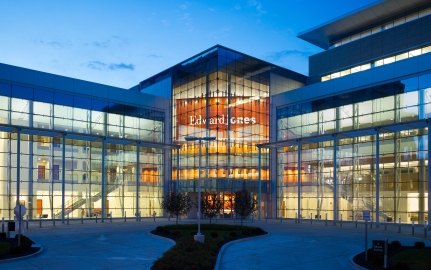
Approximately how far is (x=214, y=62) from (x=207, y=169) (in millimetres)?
12219

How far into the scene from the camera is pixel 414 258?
73.2 ft

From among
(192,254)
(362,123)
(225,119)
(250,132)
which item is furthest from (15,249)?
(250,132)

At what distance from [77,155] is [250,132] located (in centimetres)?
1945

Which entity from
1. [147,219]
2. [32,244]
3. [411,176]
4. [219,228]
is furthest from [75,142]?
[411,176]

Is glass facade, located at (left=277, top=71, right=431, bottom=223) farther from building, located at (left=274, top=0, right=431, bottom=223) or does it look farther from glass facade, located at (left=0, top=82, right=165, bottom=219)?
glass facade, located at (left=0, top=82, right=165, bottom=219)

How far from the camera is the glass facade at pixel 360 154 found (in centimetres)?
4469

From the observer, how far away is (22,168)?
48875 millimetres

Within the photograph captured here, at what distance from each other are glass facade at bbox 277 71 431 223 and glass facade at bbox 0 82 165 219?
50.9ft

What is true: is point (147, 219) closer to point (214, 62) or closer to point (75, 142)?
point (75, 142)

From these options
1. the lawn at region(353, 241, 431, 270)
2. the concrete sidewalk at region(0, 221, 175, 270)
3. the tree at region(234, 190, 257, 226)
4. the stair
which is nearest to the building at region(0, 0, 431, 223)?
the stair

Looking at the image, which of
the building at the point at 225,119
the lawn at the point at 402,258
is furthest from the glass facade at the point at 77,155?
the lawn at the point at 402,258

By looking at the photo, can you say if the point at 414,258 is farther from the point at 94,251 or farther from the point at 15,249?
the point at 15,249

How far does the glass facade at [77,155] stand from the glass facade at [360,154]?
1552 centimetres

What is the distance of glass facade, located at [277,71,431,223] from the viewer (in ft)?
147
